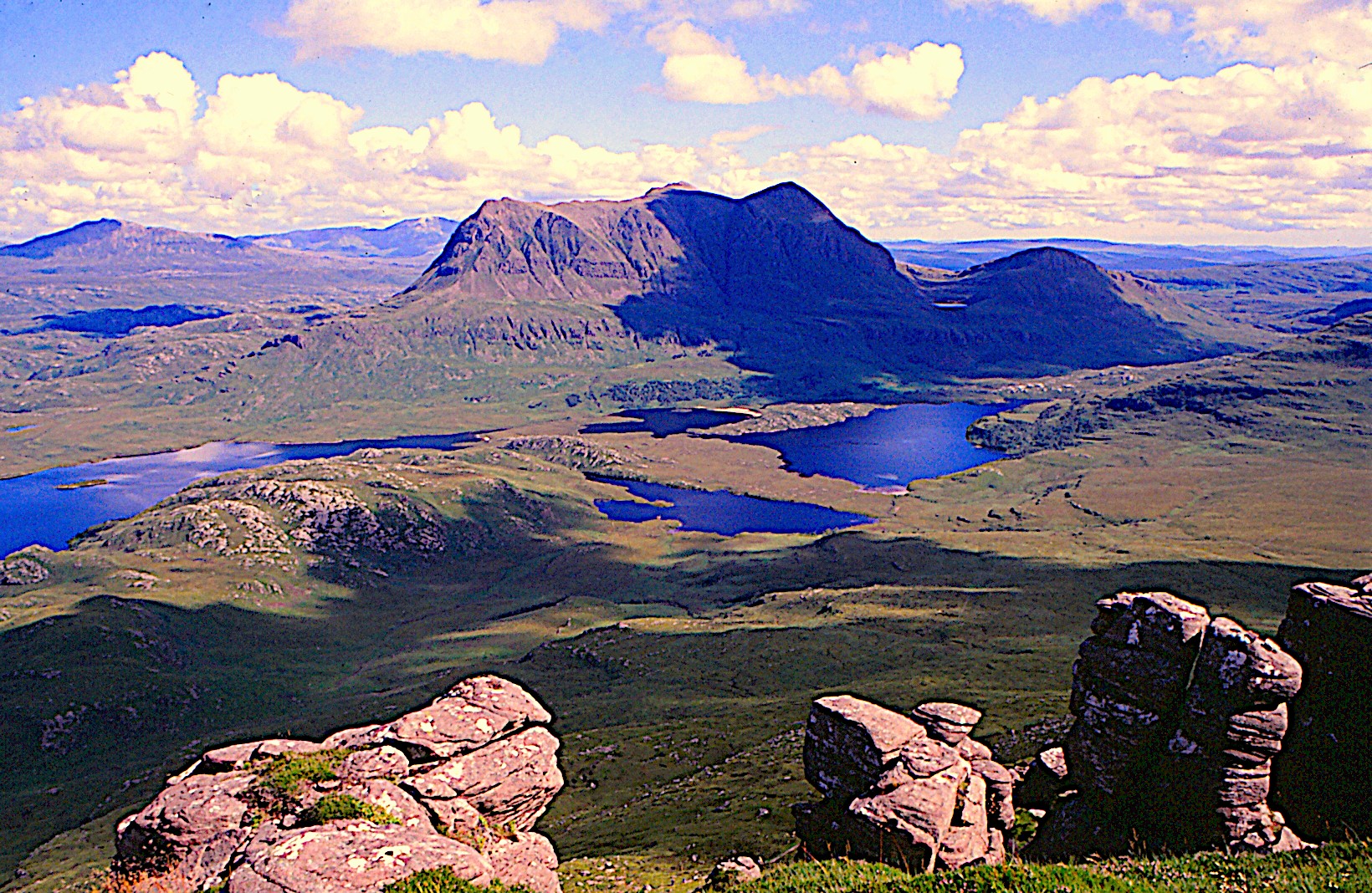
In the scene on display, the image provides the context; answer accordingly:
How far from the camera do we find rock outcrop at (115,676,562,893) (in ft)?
A: 90.3

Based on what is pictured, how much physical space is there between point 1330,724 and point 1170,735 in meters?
6.16

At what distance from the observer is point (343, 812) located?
1195 inches

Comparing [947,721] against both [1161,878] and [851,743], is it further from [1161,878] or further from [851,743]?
[1161,878]

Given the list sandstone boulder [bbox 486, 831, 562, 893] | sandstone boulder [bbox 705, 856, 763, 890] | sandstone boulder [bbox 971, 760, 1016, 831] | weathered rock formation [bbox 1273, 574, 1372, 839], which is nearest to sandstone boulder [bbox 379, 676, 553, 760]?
sandstone boulder [bbox 486, 831, 562, 893]

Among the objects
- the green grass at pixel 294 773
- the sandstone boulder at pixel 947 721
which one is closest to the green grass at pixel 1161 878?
the sandstone boulder at pixel 947 721

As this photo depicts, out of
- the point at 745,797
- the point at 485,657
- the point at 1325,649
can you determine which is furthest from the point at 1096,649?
the point at 485,657

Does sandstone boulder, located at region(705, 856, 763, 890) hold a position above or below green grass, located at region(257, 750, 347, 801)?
below

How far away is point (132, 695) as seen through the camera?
159125mm

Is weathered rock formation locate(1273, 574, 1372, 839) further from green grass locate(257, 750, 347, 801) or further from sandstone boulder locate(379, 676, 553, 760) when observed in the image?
green grass locate(257, 750, 347, 801)

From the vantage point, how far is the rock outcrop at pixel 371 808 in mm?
27531

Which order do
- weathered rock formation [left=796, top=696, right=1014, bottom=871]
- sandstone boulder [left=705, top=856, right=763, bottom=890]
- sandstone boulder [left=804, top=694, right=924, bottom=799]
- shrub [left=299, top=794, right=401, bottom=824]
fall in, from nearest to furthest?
shrub [left=299, top=794, right=401, bottom=824], weathered rock formation [left=796, top=696, right=1014, bottom=871], sandstone boulder [left=705, top=856, right=763, bottom=890], sandstone boulder [left=804, top=694, right=924, bottom=799]

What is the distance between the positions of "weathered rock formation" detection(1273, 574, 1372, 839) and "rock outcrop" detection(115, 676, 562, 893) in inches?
1189

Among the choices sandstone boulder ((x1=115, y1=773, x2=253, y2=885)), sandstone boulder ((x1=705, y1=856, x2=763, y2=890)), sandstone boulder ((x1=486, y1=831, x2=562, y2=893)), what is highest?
sandstone boulder ((x1=115, y1=773, x2=253, y2=885))

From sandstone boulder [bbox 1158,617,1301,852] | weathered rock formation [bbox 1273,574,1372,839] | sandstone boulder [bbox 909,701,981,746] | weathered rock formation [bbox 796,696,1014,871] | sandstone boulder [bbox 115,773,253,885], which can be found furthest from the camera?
sandstone boulder [bbox 909,701,981,746]
